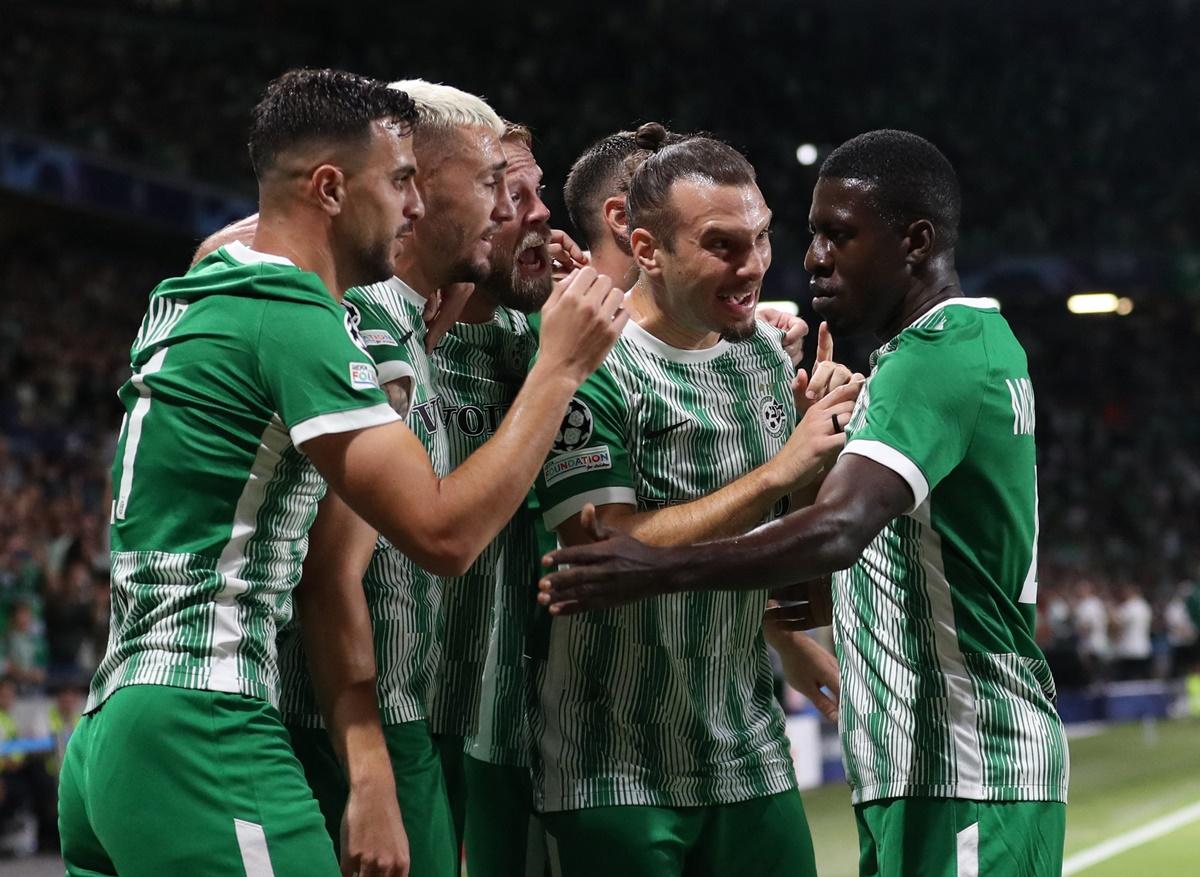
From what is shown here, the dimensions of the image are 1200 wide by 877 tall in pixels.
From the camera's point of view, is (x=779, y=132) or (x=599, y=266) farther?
(x=779, y=132)

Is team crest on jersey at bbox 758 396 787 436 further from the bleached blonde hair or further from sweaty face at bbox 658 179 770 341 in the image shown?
the bleached blonde hair

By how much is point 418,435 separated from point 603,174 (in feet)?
3.82

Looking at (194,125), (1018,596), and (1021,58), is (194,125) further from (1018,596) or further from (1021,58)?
(1018,596)

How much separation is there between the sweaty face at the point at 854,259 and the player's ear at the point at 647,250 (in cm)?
44

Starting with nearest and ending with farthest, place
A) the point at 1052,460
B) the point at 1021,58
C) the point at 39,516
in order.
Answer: the point at 39,516, the point at 1052,460, the point at 1021,58

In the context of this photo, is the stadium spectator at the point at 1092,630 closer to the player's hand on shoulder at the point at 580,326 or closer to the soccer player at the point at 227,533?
the player's hand on shoulder at the point at 580,326

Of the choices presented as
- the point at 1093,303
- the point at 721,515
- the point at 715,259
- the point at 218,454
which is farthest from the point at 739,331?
the point at 1093,303

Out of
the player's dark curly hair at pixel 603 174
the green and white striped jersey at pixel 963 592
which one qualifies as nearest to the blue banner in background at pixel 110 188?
the player's dark curly hair at pixel 603 174

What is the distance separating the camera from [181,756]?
8.27ft

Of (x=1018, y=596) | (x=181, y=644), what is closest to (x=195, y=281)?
(x=181, y=644)

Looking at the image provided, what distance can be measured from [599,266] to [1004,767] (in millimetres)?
1791

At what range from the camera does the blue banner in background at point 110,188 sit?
18922mm

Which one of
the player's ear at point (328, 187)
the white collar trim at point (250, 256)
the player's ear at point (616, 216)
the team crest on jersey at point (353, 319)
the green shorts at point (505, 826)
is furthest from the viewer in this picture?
the player's ear at point (616, 216)

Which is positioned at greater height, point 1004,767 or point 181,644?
point 181,644
